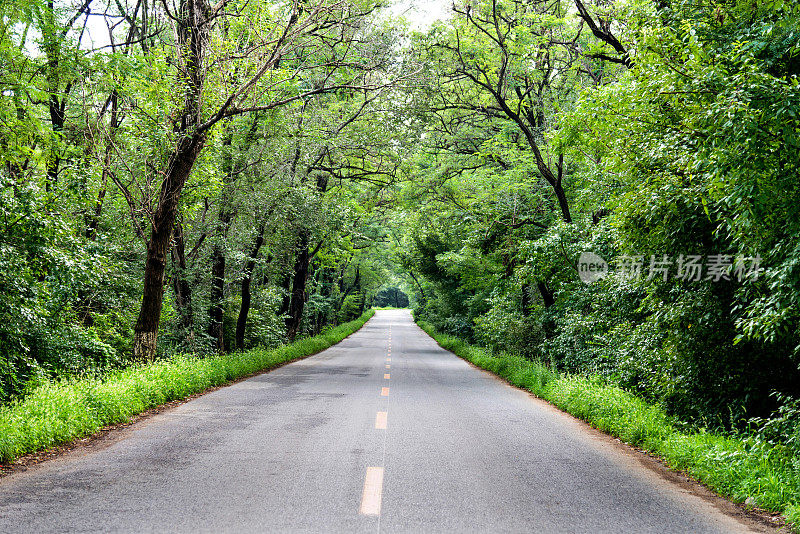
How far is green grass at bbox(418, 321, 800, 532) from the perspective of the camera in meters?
5.14

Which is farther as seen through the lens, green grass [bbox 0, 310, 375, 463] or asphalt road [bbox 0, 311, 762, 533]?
green grass [bbox 0, 310, 375, 463]

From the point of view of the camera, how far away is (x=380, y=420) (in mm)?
8836

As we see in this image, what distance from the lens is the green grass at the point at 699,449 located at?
5.14 m

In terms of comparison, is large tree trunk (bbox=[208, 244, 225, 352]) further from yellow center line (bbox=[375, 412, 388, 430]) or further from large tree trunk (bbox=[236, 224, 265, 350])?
yellow center line (bbox=[375, 412, 388, 430])

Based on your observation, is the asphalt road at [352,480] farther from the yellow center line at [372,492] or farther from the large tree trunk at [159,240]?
the large tree trunk at [159,240]

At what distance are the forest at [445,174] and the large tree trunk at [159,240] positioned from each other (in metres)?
0.05

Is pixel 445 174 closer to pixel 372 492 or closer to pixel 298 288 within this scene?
pixel 298 288

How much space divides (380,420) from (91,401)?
432cm

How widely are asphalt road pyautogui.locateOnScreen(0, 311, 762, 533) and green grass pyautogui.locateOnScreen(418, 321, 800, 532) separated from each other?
1.05 feet

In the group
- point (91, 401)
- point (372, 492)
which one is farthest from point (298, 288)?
point (372, 492)

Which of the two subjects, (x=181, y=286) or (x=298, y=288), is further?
(x=298, y=288)

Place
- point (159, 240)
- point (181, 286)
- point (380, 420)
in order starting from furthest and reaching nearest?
point (181, 286)
point (159, 240)
point (380, 420)

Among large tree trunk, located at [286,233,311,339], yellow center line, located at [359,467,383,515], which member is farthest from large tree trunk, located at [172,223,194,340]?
yellow center line, located at [359,467,383,515]

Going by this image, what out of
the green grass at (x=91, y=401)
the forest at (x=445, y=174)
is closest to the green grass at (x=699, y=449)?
the forest at (x=445, y=174)
